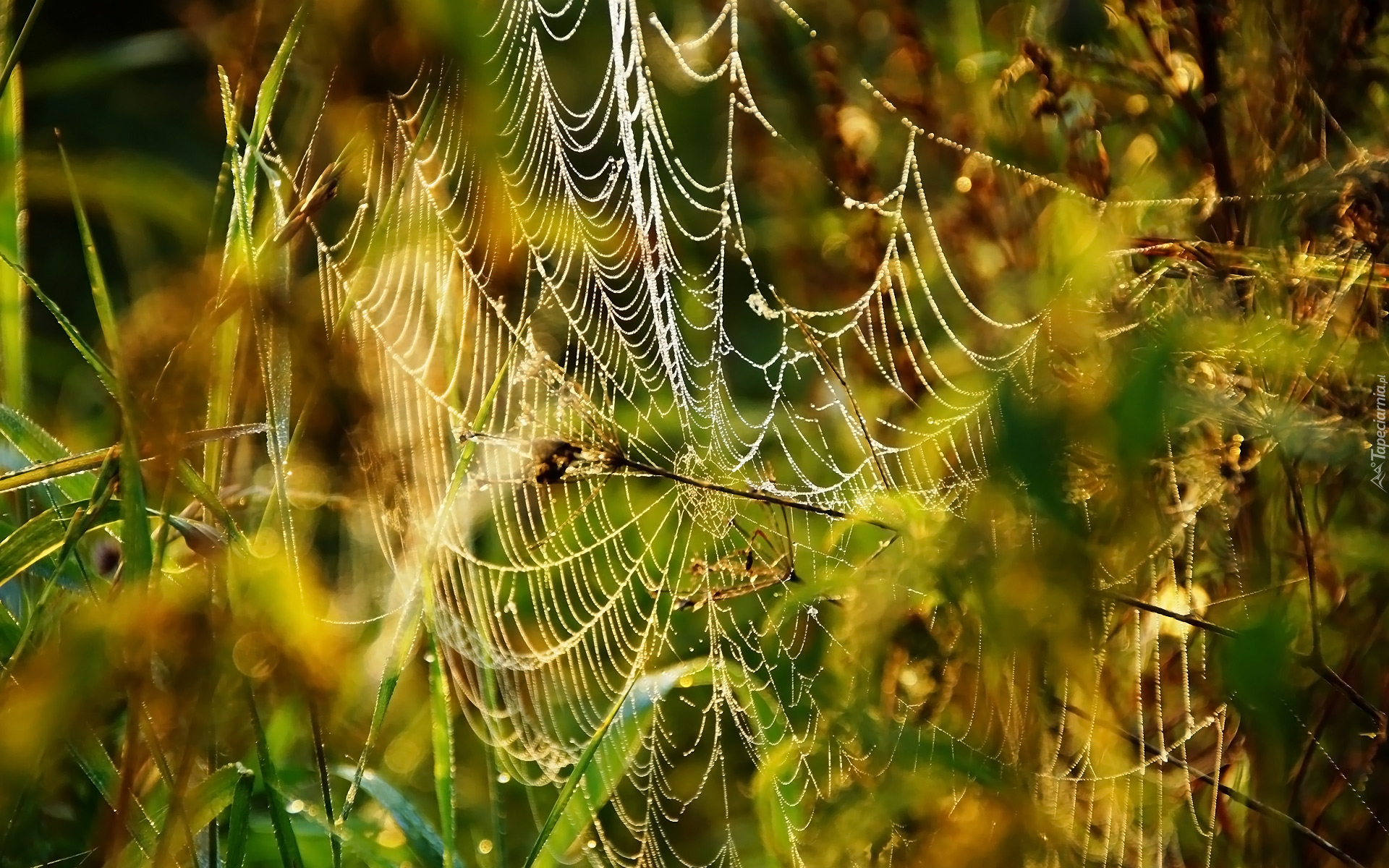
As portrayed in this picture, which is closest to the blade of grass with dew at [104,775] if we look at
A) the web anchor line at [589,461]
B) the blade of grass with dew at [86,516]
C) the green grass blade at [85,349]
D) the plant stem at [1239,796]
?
the blade of grass with dew at [86,516]

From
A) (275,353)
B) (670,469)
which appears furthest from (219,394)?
(670,469)

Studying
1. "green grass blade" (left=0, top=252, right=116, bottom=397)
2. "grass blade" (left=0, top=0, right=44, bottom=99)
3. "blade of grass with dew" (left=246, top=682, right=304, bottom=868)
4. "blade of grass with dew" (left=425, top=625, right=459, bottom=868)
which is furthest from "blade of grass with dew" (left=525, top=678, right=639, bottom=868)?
"grass blade" (left=0, top=0, right=44, bottom=99)

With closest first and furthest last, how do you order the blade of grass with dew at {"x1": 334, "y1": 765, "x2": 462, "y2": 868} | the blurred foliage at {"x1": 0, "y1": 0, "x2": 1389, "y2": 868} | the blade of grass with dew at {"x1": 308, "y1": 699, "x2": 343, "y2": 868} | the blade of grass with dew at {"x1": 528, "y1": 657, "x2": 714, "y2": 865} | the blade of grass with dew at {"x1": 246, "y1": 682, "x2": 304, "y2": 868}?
the blurred foliage at {"x1": 0, "y1": 0, "x2": 1389, "y2": 868} → the blade of grass with dew at {"x1": 308, "y1": 699, "x2": 343, "y2": 868} → the blade of grass with dew at {"x1": 246, "y1": 682, "x2": 304, "y2": 868} → the blade of grass with dew at {"x1": 334, "y1": 765, "x2": 462, "y2": 868} → the blade of grass with dew at {"x1": 528, "y1": 657, "x2": 714, "y2": 865}

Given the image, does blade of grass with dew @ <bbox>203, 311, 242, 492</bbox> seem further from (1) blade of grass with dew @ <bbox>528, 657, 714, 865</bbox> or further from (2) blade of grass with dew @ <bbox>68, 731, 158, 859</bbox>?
(1) blade of grass with dew @ <bbox>528, 657, 714, 865</bbox>

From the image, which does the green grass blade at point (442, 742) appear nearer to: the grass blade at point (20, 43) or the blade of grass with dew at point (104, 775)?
the blade of grass with dew at point (104, 775)

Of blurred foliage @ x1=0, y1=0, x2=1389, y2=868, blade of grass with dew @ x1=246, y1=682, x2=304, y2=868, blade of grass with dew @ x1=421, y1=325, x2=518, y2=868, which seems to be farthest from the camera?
blade of grass with dew @ x1=421, y1=325, x2=518, y2=868

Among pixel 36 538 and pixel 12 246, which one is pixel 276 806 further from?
pixel 12 246

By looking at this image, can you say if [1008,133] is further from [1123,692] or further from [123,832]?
[123,832]
